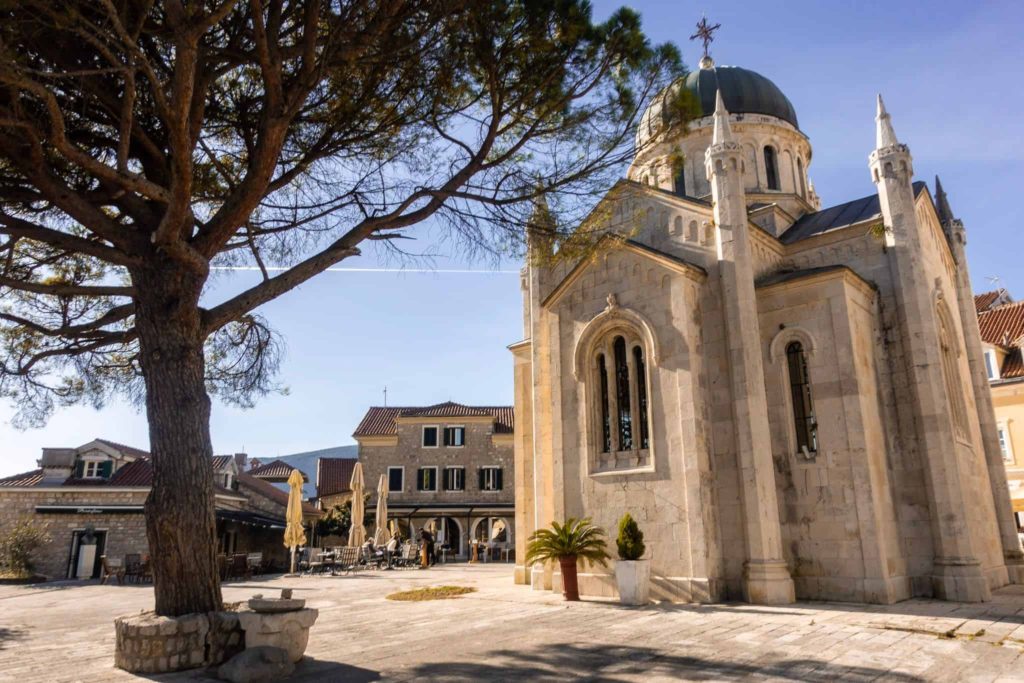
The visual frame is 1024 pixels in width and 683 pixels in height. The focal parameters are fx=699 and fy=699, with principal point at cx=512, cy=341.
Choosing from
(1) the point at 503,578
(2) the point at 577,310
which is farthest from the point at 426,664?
(1) the point at 503,578

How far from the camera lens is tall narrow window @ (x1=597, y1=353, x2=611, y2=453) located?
1498cm

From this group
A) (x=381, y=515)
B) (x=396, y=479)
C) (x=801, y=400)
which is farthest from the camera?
(x=396, y=479)

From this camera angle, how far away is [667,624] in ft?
33.1

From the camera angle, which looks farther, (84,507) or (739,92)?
(84,507)

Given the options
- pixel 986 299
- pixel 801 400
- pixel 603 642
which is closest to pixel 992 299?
pixel 986 299

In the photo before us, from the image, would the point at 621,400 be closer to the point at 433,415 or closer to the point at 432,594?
the point at 432,594

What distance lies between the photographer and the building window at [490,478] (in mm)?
41719

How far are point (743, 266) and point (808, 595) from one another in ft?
20.7

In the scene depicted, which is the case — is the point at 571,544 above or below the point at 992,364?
below

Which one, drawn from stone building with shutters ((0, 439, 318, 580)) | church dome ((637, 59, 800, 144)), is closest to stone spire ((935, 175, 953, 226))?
church dome ((637, 59, 800, 144))

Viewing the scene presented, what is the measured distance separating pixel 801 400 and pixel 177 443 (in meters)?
11.4

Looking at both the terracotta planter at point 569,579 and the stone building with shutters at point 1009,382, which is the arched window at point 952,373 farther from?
the terracotta planter at point 569,579

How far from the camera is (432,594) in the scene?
14.7 m

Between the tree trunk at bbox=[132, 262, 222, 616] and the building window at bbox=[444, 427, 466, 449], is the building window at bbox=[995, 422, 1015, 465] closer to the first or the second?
the building window at bbox=[444, 427, 466, 449]
